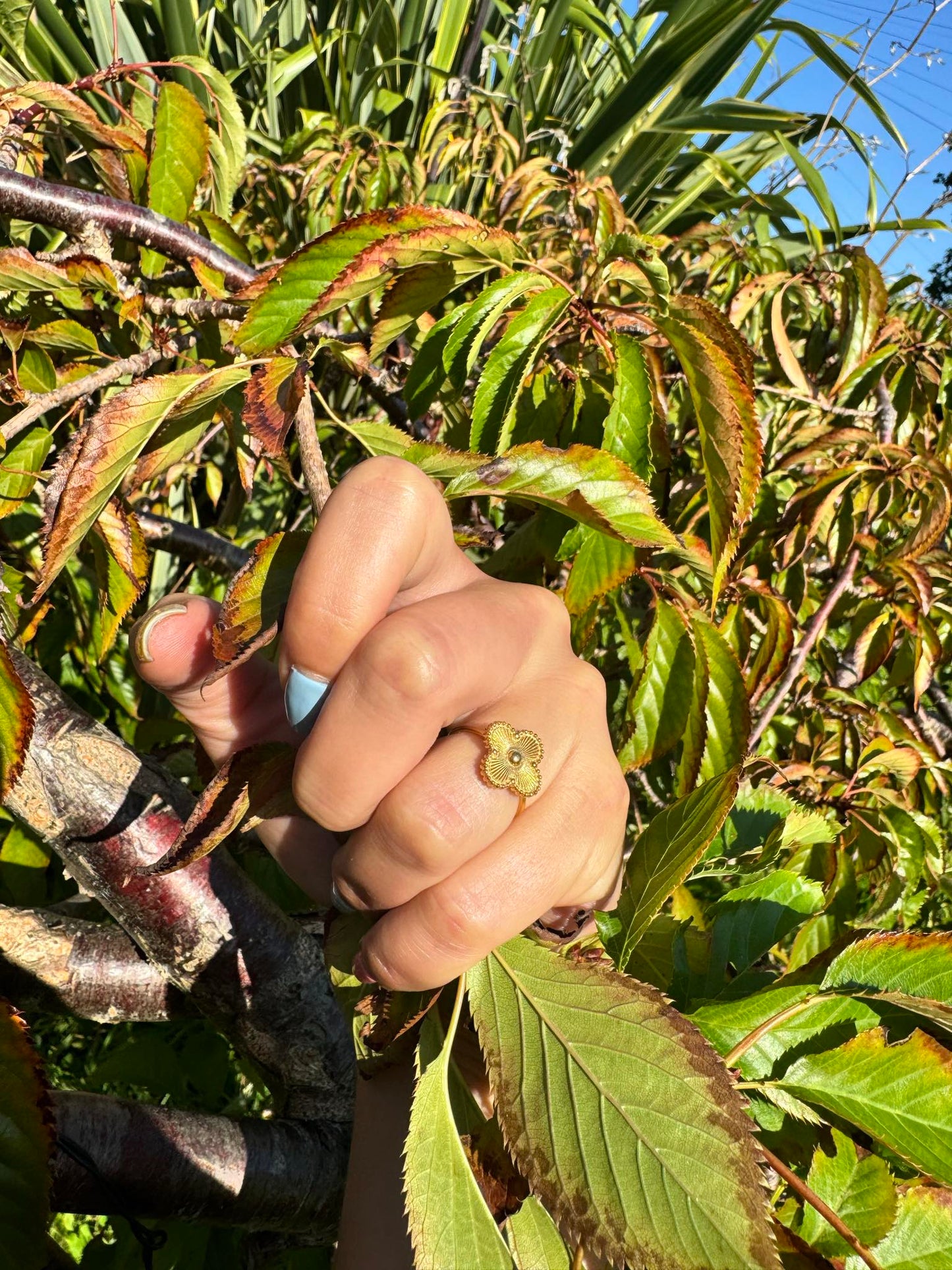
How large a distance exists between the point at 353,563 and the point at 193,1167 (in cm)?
57

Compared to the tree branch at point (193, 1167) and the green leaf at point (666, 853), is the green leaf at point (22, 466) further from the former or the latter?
the green leaf at point (666, 853)

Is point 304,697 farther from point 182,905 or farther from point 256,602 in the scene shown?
point 182,905

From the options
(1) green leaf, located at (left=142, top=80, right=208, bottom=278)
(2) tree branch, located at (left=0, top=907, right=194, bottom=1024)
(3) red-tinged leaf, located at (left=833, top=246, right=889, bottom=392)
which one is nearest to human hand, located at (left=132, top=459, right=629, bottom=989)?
(2) tree branch, located at (left=0, top=907, right=194, bottom=1024)

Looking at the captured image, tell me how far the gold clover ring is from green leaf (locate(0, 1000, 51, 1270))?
0.30m

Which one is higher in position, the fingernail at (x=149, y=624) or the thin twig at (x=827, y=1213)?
the fingernail at (x=149, y=624)

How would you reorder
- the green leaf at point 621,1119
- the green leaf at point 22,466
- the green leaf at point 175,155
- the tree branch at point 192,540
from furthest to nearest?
the tree branch at point 192,540 → the green leaf at point 175,155 → the green leaf at point 22,466 → the green leaf at point 621,1119

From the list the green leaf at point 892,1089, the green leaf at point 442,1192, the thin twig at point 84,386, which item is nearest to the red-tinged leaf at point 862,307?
the thin twig at point 84,386

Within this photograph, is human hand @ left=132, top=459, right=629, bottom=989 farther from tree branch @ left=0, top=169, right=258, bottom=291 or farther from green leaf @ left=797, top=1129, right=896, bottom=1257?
tree branch @ left=0, top=169, right=258, bottom=291

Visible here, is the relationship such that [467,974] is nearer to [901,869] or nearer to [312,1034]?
[312,1034]

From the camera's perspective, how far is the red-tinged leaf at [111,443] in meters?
0.65

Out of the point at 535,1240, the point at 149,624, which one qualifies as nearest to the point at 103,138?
the point at 149,624

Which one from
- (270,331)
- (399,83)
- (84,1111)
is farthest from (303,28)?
(84,1111)

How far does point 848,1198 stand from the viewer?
609 millimetres

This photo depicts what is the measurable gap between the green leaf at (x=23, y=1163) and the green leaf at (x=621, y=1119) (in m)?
0.26
